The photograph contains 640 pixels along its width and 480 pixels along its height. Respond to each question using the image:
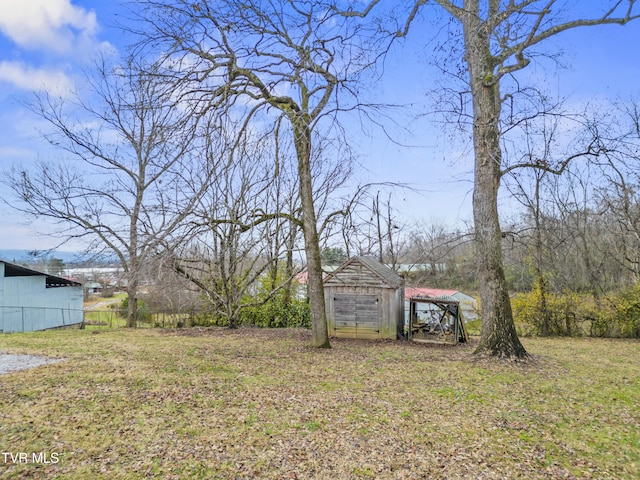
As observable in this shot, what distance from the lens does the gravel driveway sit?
581 centimetres

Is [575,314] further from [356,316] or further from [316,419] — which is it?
[316,419]

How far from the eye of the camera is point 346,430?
387cm

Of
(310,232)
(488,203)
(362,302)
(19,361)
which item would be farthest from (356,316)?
(19,361)

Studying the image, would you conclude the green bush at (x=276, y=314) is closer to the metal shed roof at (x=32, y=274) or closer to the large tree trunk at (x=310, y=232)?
the large tree trunk at (x=310, y=232)

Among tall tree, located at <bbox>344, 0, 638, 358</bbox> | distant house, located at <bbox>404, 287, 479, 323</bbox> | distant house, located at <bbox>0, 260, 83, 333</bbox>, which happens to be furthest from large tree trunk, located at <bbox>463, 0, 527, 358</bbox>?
distant house, located at <bbox>0, 260, 83, 333</bbox>

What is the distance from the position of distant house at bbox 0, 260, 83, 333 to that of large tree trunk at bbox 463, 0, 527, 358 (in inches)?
809

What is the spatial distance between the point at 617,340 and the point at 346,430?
13251mm

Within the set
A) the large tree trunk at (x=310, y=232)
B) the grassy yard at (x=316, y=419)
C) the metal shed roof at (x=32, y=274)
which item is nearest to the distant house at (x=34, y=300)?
the metal shed roof at (x=32, y=274)

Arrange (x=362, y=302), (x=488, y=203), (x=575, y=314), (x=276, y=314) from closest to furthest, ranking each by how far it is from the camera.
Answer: (x=488, y=203) → (x=362, y=302) → (x=575, y=314) → (x=276, y=314)

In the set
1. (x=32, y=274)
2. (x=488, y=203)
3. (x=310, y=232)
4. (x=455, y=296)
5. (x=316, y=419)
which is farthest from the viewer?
(x=455, y=296)

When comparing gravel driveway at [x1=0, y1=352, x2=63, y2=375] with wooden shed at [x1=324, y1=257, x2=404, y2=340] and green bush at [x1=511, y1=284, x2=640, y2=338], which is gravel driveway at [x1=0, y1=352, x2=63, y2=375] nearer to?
wooden shed at [x1=324, y1=257, x2=404, y2=340]

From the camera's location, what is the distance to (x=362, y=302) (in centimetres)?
1123

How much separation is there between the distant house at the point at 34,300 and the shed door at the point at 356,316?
15.9 meters

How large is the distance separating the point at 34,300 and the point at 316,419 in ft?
69.9
